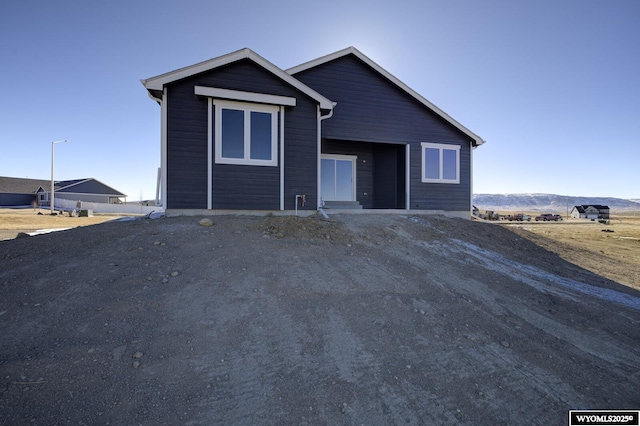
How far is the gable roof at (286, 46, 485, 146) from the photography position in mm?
11883

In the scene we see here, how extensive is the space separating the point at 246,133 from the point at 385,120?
6.31 metres

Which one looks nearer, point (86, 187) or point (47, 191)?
point (86, 187)

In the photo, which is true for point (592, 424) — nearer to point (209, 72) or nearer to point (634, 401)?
point (634, 401)

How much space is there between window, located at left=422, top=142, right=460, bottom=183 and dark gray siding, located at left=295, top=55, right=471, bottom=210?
0.22 m

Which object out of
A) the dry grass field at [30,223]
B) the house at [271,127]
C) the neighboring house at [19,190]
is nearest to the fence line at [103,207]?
the neighboring house at [19,190]

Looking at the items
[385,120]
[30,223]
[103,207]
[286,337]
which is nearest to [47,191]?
[103,207]

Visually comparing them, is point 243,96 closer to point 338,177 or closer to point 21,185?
point 338,177

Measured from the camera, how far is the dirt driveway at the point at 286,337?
276 centimetres

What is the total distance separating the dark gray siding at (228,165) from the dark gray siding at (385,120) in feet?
8.10

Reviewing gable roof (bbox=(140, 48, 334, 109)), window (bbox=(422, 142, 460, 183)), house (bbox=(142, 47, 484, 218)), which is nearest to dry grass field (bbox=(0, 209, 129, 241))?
house (bbox=(142, 47, 484, 218))

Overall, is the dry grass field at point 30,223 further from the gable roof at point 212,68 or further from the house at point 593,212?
the house at point 593,212

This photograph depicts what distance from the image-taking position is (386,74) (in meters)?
12.8

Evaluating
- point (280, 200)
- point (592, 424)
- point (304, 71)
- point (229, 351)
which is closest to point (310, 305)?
point (229, 351)

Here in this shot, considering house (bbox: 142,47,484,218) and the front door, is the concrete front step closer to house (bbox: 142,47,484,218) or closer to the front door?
house (bbox: 142,47,484,218)
